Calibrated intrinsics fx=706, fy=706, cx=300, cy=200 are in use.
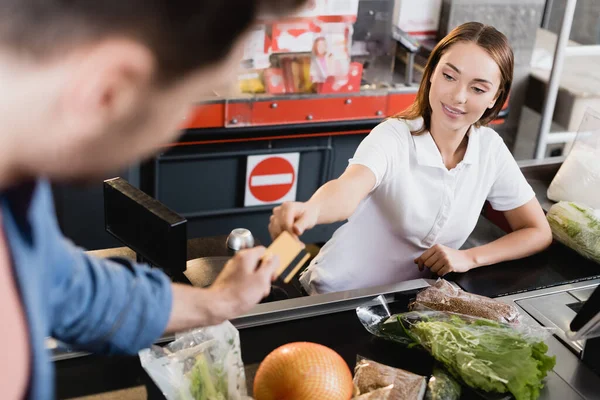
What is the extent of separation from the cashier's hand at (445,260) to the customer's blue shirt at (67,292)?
111cm

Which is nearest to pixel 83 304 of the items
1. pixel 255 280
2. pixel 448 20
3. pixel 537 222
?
pixel 255 280

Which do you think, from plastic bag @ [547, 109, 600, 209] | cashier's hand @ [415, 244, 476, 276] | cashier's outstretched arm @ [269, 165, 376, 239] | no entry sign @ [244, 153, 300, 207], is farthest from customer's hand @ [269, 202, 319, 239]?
no entry sign @ [244, 153, 300, 207]

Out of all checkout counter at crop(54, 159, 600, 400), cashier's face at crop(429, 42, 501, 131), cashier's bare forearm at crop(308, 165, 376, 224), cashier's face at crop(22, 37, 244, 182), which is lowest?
checkout counter at crop(54, 159, 600, 400)

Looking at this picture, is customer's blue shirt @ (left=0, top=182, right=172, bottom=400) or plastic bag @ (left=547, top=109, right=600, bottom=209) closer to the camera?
customer's blue shirt @ (left=0, top=182, right=172, bottom=400)

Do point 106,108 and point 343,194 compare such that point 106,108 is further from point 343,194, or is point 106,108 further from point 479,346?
point 343,194

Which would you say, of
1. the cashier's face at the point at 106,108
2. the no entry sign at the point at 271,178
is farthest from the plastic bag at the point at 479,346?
the no entry sign at the point at 271,178

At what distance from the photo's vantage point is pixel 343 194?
1864mm

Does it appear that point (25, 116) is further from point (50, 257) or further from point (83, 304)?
point (83, 304)

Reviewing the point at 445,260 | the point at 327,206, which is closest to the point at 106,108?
the point at 327,206

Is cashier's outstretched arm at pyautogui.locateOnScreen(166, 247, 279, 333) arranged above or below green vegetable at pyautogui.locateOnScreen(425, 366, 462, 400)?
above

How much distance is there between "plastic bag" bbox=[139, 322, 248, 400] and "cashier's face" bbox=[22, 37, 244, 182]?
755mm

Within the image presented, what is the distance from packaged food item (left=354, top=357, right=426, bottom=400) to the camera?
1340 mm

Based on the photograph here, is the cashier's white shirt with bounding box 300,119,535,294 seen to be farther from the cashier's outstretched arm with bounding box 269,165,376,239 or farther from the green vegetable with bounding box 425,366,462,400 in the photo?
the green vegetable with bounding box 425,366,462,400

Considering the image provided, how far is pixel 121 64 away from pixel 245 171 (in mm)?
3018
